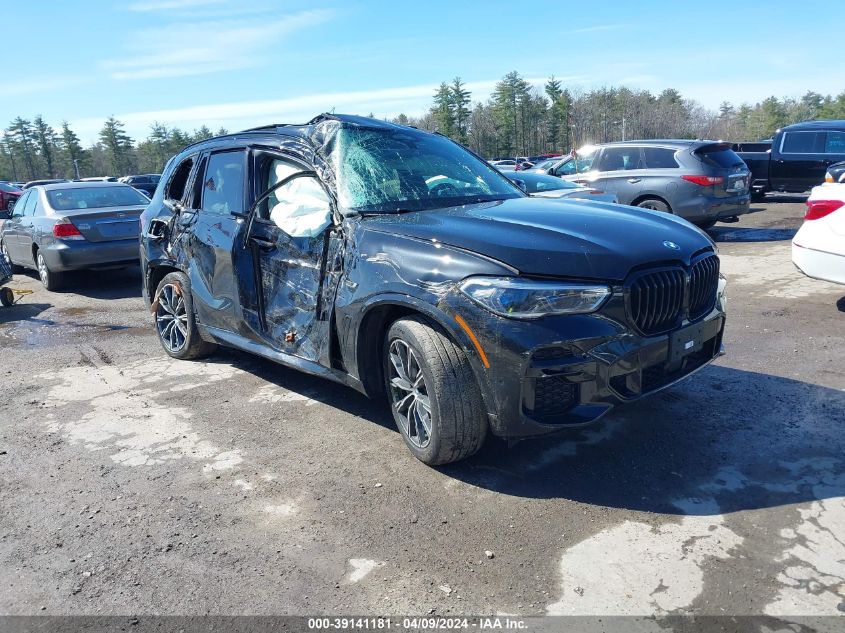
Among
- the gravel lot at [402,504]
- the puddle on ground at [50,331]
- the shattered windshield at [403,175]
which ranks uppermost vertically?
the shattered windshield at [403,175]

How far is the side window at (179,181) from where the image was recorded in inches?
224

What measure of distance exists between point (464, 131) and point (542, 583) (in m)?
88.8

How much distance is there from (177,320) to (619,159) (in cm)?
Answer: 884

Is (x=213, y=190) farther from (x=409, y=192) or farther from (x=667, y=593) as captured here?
(x=667, y=593)

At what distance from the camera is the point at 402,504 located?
3.37m

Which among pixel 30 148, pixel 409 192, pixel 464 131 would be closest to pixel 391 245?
pixel 409 192

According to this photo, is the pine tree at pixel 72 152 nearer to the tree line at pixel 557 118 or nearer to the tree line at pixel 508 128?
the tree line at pixel 508 128

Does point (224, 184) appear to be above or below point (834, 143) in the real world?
above

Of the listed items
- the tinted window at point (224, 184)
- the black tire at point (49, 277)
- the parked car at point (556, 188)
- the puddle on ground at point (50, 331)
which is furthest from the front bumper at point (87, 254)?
the parked car at point (556, 188)

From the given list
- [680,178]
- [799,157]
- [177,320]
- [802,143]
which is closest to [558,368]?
[177,320]

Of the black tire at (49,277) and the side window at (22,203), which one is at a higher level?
the side window at (22,203)

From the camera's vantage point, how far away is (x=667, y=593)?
2.61 m

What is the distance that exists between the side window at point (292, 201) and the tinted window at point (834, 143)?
15.8 m

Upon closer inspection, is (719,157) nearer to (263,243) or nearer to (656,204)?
(656,204)
